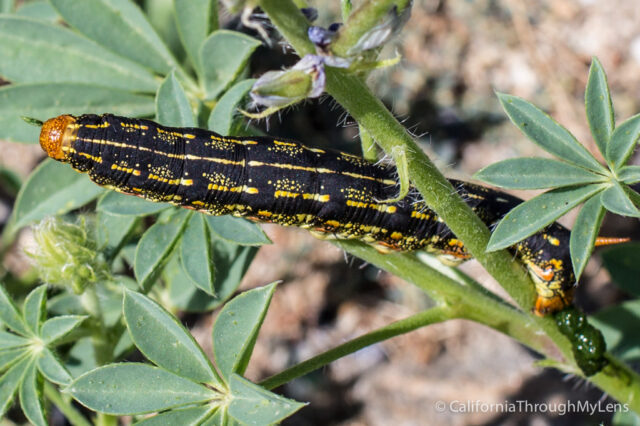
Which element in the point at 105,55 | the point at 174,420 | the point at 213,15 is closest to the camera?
the point at 174,420

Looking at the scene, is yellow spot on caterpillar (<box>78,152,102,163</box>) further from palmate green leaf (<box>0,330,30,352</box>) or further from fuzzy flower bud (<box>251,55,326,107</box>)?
fuzzy flower bud (<box>251,55,326,107</box>)

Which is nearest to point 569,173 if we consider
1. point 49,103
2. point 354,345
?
point 354,345

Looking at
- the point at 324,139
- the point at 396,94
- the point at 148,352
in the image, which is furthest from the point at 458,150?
the point at 148,352

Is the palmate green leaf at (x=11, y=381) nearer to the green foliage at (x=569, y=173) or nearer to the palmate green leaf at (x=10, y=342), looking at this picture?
the palmate green leaf at (x=10, y=342)

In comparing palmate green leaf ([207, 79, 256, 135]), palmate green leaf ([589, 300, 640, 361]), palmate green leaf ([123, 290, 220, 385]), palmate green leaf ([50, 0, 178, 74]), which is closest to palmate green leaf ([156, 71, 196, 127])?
palmate green leaf ([207, 79, 256, 135])

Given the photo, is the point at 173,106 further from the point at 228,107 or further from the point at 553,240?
the point at 553,240

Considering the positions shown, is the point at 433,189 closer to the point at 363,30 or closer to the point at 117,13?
the point at 363,30
